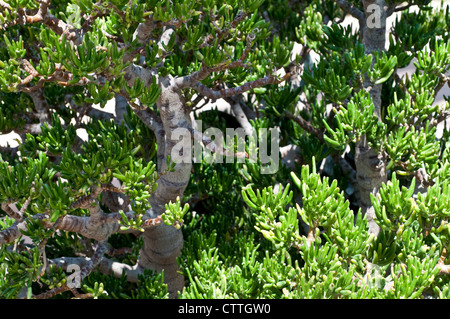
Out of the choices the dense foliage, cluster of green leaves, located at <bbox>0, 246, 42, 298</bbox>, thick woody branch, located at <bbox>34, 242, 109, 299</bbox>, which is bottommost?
thick woody branch, located at <bbox>34, 242, 109, 299</bbox>

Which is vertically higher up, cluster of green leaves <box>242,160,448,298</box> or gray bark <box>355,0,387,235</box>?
gray bark <box>355,0,387,235</box>

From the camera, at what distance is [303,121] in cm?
308

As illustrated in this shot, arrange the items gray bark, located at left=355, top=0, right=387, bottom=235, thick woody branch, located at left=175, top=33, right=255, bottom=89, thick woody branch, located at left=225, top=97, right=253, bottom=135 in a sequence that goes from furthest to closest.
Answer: thick woody branch, located at left=225, top=97, right=253, bottom=135 < gray bark, located at left=355, top=0, right=387, bottom=235 < thick woody branch, located at left=175, top=33, right=255, bottom=89

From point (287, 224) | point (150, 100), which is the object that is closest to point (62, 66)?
point (150, 100)

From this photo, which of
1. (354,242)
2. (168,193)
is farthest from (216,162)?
(354,242)

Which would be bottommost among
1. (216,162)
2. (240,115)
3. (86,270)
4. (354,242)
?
(86,270)

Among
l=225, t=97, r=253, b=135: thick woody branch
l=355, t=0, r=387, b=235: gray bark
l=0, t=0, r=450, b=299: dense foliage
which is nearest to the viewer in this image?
l=0, t=0, r=450, b=299: dense foliage

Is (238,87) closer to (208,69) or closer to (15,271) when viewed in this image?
(208,69)

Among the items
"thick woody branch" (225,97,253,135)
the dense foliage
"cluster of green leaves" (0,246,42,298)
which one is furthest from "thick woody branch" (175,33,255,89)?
"cluster of green leaves" (0,246,42,298)

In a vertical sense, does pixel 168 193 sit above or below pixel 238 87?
below

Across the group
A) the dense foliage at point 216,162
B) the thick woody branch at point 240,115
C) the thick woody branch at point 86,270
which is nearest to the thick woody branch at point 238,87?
the dense foliage at point 216,162

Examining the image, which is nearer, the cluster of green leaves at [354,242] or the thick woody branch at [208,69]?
the cluster of green leaves at [354,242]

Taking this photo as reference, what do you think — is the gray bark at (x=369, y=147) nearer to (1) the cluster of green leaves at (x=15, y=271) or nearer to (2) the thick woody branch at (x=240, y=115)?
(2) the thick woody branch at (x=240, y=115)

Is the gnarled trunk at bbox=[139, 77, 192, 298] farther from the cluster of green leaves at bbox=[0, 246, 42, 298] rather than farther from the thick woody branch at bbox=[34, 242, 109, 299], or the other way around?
the cluster of green leaves at bbox=[0, 246, 42, 298]
